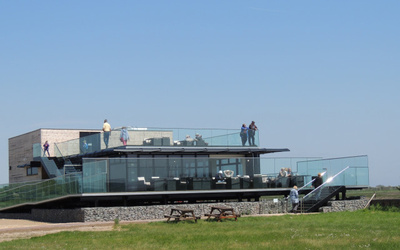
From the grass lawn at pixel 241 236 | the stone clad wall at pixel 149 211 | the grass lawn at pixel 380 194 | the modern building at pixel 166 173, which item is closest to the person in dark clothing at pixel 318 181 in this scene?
the modern building at pixel 166 173

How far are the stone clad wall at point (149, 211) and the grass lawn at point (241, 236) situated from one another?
531cm

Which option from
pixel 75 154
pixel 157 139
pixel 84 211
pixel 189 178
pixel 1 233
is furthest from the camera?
pixel 75 154

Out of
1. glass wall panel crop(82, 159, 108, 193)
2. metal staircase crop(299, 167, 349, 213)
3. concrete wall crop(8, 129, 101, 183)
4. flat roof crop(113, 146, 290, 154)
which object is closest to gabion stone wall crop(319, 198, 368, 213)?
metal staircase crop(299, 167, 349, 213)

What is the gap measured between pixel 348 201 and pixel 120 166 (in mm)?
12833

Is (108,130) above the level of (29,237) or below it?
above

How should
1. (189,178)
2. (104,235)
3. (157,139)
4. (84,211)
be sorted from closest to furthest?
(104,235), (84,211), (189,178), (157,139)

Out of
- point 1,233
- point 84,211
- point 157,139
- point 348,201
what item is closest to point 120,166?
point 84,211

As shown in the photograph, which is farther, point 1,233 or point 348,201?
point 348,201

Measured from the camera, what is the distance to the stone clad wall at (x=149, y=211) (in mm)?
33125

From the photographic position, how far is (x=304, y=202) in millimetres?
36906

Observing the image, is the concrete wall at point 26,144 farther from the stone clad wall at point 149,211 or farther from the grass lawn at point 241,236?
the grass lawn at point 241,236

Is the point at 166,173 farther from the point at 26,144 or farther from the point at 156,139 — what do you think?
the point at 26,144

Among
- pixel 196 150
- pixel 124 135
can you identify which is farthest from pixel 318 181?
pixel 124 135

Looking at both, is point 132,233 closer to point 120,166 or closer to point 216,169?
point 120,166
